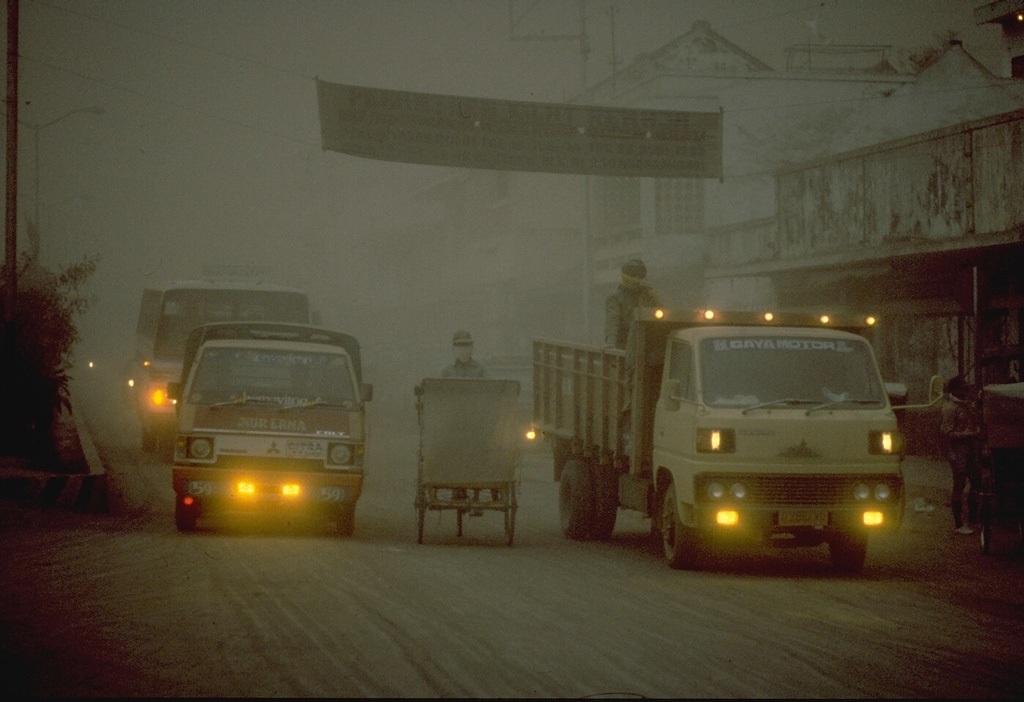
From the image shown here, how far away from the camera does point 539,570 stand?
1099 centimetres

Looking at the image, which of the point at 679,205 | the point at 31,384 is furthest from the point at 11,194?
the point at 679,205

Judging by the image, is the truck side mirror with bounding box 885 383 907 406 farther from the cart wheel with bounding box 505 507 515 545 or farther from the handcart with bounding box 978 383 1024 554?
the cart wheel with bounding box 505 507 515 545

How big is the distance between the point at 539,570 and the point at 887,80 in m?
31.0

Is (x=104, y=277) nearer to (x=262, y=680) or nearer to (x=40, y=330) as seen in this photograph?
(x=40, y=330)

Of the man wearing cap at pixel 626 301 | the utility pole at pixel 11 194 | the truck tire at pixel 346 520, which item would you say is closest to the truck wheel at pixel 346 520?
the truck tire at pixel 346 520

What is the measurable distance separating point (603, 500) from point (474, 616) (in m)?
5.01

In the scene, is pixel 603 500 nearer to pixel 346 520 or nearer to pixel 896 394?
pixel 346 520

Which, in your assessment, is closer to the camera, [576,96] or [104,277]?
[576,96]

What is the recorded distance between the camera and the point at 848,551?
1135 centimetres

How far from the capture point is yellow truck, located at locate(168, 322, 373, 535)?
12.5 m

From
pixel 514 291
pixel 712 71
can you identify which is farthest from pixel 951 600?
pixel 514 291

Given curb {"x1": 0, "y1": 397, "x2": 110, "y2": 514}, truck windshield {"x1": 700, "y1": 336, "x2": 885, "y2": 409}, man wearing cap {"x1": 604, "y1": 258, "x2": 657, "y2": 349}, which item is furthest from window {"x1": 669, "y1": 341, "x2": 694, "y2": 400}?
curb {"x1": 0, "y1": 397, "x2": 110, "y2": 514}

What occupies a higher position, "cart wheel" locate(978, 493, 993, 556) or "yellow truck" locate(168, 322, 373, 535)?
"yellow truck" locate(168, 322, 373, 535)

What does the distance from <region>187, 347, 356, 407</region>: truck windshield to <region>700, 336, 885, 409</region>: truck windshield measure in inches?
170
